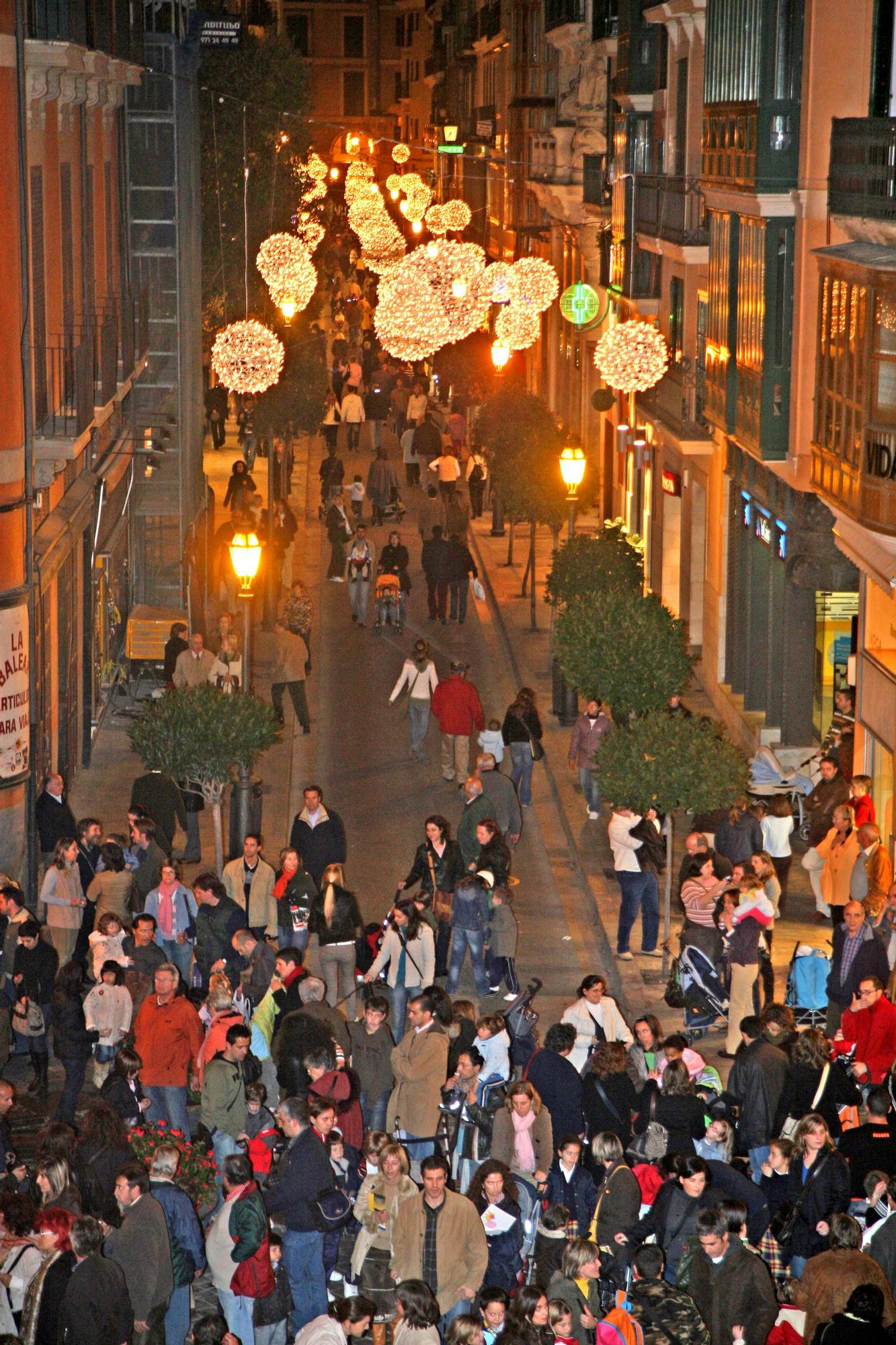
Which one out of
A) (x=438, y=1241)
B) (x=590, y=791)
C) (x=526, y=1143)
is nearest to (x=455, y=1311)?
(x=438, y=1241)

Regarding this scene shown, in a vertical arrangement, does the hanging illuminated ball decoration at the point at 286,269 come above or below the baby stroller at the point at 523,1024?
above

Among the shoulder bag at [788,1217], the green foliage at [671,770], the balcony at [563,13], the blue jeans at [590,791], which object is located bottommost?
the blue jeans at [590,791]

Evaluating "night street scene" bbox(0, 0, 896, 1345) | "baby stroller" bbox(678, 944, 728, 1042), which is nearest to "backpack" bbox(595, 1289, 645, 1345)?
"night street scene" bbox(0, 0, 896, 1345)

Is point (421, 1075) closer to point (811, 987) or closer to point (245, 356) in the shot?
point (811, 987)

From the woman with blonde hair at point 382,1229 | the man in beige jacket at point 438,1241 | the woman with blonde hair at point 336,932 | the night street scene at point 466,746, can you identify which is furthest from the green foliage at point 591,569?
the man in beige jacket at point 438,1241

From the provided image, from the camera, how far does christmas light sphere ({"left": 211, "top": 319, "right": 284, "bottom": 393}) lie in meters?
26.7

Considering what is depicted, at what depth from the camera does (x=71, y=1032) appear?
14141 millimetres

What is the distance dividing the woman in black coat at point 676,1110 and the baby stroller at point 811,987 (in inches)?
149

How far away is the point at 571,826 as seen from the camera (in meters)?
22.9

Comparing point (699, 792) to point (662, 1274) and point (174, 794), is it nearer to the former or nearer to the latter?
point (174, 794)

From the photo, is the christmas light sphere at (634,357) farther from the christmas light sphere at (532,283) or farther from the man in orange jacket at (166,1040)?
the man in orange jacket at (166,1040)

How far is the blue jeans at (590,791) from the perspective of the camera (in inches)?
906

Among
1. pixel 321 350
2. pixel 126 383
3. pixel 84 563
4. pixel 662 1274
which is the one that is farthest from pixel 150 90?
pixel 662 1274

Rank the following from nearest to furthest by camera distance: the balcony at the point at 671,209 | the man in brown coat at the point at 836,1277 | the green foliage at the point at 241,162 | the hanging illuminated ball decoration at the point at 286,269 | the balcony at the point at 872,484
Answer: the man in brown coat at the point at 836,1277 → the balcony at the point at 872,484 → the balcony at the point at 671,209 → the hanging illuminated ball decoration at the point at 286,269 → the green foliage at the point at 241,162
